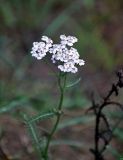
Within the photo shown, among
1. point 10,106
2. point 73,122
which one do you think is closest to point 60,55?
point 10,106

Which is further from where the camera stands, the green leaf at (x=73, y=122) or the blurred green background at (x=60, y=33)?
the blurred green background at (x=60, y=33)

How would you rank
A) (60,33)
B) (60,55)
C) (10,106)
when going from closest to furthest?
(60,55) < (10,106) < (60,33)

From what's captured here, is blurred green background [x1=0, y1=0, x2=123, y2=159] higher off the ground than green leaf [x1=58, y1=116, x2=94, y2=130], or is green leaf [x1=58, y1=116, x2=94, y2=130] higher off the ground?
blurred green background [x1=0, y1=0, x2=123, y2=159]

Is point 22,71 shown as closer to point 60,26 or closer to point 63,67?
point 60,26

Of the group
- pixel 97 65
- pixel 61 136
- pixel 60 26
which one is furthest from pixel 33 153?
pixel 60 26

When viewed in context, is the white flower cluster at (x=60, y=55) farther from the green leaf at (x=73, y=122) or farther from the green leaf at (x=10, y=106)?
the green leaf at (x=73, y=122)

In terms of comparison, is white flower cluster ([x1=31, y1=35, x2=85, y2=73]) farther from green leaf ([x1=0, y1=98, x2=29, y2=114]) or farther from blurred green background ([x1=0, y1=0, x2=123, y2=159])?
blurred green background ([x1=0, y1=0, x2=123, y2=159])

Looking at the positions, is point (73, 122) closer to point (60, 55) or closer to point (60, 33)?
point (60, 55)

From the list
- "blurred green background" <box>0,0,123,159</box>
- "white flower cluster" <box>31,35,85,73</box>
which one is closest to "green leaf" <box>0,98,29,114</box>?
"white flower cluster" <box>31,35,85,73</box>

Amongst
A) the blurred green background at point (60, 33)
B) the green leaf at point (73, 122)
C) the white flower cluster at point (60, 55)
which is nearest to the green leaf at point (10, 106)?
the green leaf at point (73, 122)
